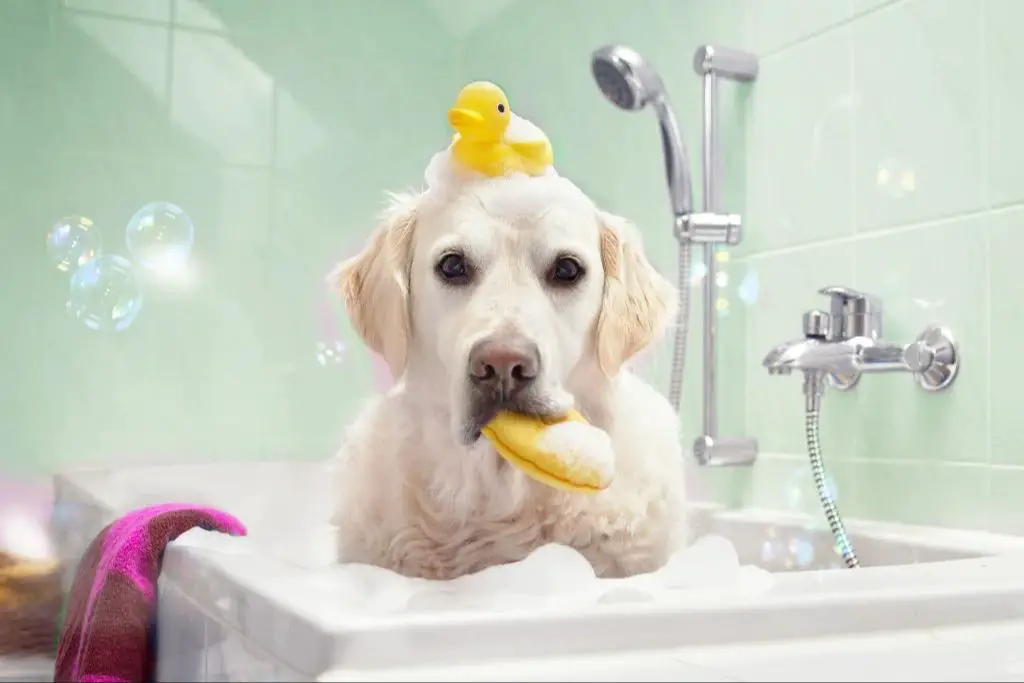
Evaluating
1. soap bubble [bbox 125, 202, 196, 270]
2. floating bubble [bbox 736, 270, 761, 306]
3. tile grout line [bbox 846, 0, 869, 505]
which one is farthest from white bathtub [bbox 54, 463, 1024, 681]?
soap bubble [bbox 125, 202, 196, 270]

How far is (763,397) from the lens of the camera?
212 centimetres

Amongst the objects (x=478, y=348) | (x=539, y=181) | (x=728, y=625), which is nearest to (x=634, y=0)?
(x=539, y=181)

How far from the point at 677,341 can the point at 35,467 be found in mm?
1321

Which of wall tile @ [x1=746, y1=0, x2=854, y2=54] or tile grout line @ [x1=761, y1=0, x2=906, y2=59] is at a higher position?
wall tile @ [x1=746, y1=0, x2=854, y2=54]

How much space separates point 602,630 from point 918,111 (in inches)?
52.6

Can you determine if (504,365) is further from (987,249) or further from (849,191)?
(849,191)

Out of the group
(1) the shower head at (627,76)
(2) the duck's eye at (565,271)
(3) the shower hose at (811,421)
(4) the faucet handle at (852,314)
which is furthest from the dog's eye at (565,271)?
(1) the shower head at (627,76)

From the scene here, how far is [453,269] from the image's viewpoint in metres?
1.19

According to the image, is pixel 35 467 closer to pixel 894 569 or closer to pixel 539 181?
pixel 539 181

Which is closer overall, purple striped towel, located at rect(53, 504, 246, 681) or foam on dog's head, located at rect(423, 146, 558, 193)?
purple striped towel, located at rect(53, 504, 246, 681)

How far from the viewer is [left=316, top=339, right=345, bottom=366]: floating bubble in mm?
2527

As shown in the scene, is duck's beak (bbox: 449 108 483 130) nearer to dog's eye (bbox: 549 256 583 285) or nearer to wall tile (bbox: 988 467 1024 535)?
dog's eye (bbox: 549 256 583 285)

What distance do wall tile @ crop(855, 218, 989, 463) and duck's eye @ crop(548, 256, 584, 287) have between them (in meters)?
0.79

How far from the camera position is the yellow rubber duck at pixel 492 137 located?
46.1 inches
